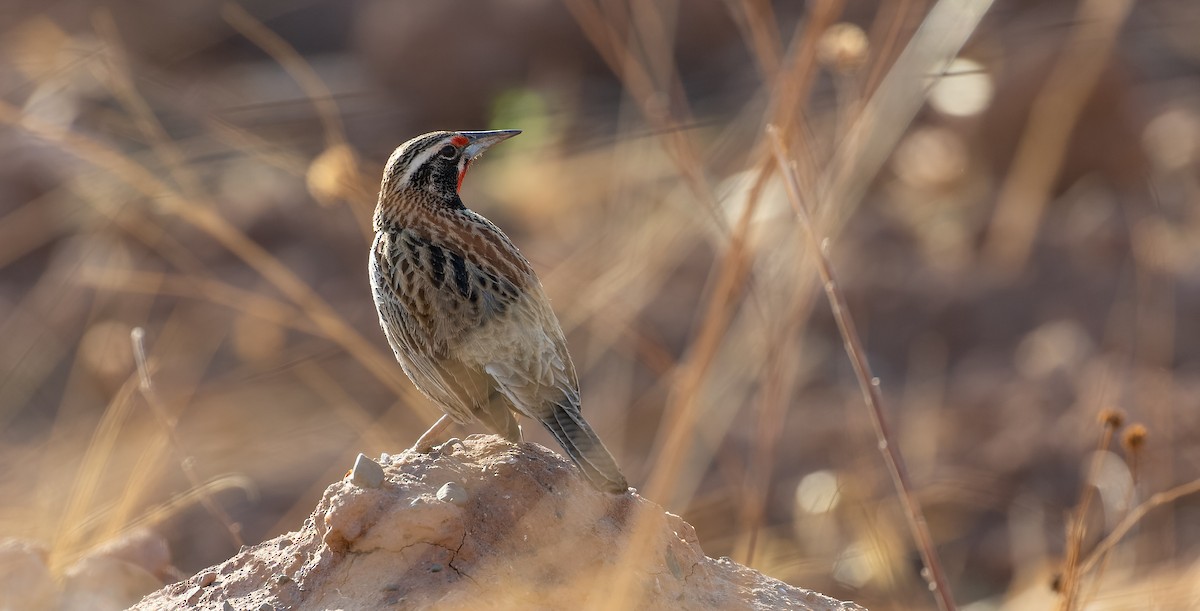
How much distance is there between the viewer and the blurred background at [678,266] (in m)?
5.30

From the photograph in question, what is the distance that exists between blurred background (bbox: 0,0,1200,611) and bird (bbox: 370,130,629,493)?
0.60 ft

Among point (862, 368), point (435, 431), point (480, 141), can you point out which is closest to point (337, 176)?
point (480, 141)

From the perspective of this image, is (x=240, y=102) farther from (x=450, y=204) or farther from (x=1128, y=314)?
(x=450, y=204)

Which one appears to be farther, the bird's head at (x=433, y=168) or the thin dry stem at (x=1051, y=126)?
the thin dry stem at (x=1051, y=126)

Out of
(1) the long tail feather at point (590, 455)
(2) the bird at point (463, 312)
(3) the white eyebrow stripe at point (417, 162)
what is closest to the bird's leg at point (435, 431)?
(2) the bird at point (463, 312)

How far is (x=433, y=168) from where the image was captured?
17.8ft

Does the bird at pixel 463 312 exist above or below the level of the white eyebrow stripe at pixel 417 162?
below

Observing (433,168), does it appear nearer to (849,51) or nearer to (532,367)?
(532,367)

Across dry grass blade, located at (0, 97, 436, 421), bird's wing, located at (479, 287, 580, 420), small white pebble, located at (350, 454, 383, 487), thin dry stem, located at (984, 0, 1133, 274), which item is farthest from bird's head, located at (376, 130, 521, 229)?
thin dry stem, located at (984, 0, 1133, 274)

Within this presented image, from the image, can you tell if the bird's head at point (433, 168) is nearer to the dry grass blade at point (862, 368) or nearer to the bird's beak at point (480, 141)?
the bird's beak at point (480, 141)

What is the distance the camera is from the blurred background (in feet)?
17.4

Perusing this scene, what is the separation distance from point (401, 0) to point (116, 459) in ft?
35.6

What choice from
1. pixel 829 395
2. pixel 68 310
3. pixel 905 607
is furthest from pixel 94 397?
pixel 905 607

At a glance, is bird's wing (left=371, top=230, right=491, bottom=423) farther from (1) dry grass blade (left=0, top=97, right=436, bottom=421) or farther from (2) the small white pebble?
(2) the small white pebble
